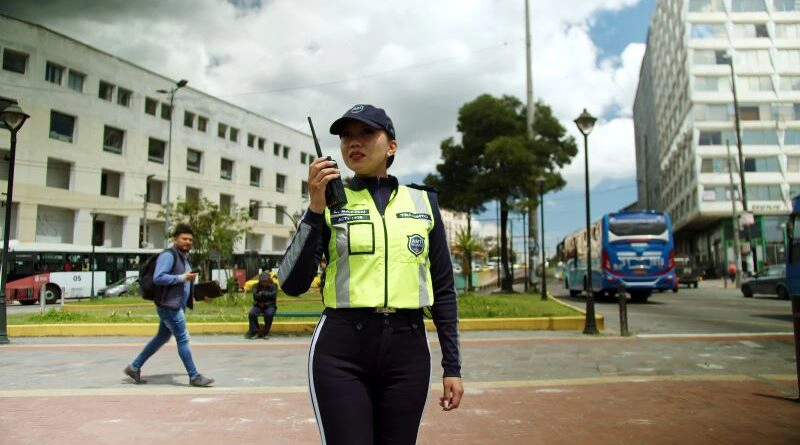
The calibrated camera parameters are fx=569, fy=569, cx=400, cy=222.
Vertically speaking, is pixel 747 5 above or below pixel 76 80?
above

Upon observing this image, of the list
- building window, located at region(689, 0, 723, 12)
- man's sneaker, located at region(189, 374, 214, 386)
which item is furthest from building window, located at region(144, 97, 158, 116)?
building window, located at region(689, 0, 723, 12)

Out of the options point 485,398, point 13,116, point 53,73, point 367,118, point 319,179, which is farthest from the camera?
point 53,73

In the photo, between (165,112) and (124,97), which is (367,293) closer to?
(124,97)

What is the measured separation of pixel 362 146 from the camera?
218 centimetres

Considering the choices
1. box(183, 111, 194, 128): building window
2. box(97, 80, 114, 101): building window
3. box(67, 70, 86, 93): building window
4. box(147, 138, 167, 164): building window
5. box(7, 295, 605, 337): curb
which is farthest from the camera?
box(183, 111, 194, 128): building window

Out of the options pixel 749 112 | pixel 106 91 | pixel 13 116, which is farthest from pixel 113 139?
pixel 749 112

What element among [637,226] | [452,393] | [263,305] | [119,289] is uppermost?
[637,226]

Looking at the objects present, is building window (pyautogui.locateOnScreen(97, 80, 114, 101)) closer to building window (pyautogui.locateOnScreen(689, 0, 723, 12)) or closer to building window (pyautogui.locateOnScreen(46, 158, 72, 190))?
building window (pyautogui.locateOnScreen(46, 158, 72, 190))

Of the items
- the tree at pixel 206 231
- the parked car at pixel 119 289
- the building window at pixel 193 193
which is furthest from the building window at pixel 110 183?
the parked car at pixel 119 289

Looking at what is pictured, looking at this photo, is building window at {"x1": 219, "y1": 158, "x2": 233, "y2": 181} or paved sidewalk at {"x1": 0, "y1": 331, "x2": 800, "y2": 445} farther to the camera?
building window at {"x1": 219, "y1": 158, "x2": 233, "y2": 181}

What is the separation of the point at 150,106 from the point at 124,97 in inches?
93.6

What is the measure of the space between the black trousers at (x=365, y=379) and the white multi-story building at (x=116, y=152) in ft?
83.4

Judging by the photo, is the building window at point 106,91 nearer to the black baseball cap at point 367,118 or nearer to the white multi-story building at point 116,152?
the white multi-story building at point 116,152

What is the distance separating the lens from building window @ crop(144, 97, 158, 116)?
39.7 m
